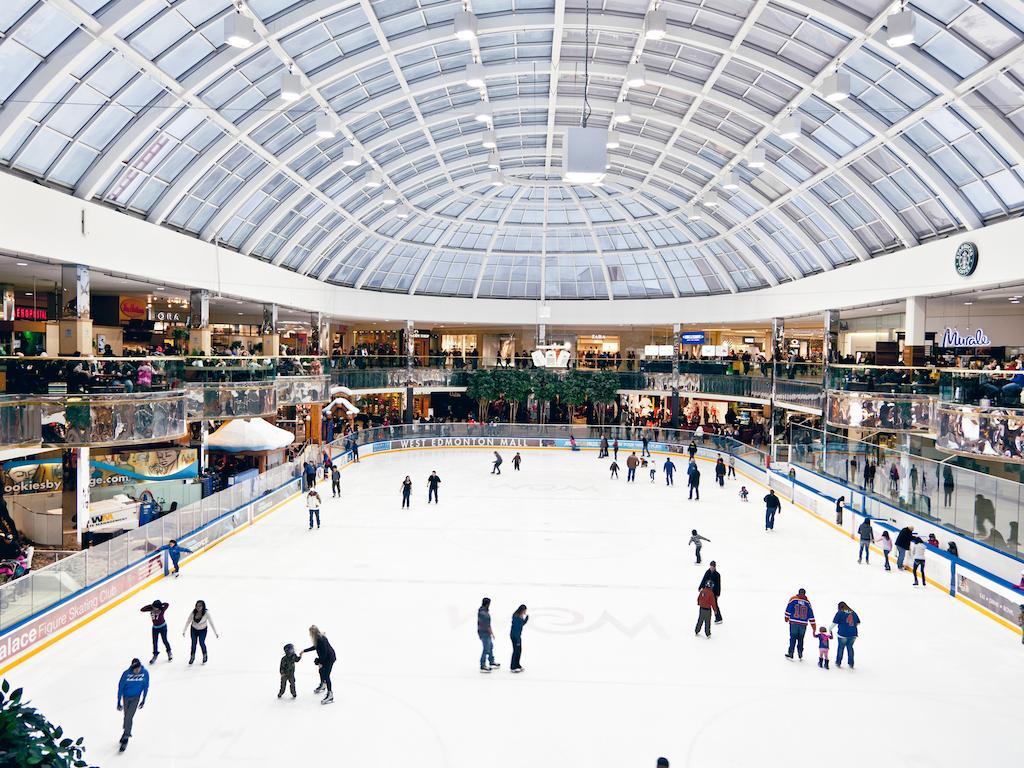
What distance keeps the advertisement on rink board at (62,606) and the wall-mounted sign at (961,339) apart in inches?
1046

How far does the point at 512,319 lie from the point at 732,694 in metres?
37.6

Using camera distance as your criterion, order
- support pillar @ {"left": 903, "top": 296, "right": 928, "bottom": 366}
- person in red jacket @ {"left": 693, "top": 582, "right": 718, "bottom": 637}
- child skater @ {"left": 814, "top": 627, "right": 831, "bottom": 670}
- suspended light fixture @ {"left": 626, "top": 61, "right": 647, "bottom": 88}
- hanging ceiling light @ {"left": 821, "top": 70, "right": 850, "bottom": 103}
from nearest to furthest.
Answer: child skater @ {"left": 814, "top": 627, "right": 831, "bottom": 670} → person in red jacket @ {"left": 693, "top": 582, "right": 718, "bottom": 637} → hanging ceiling light @ {"left": 821, "top": 70, "right": 850, "bottom": 103} → suspended light fixture @ {"left": 626, "top": 61, "right": 647, "bottom": 88} → support pillar @ {"left": 903, "top": 296, "right": 928, "bottom": 366}

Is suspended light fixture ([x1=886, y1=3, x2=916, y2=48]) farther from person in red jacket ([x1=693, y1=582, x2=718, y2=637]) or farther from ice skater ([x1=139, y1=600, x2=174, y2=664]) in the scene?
ice skater ([x1=139, y1=600, x2=174, y2=664])

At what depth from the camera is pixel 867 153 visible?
76.8 ft

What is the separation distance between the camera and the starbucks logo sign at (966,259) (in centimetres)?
2075

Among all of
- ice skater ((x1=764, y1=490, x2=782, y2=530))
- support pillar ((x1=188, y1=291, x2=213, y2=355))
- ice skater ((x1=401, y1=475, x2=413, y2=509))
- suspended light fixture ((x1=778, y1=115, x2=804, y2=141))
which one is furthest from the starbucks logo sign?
support pillar ((x1=188, y1=291, x2=213, y2=355))

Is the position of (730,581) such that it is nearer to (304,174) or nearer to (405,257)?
(304,174)

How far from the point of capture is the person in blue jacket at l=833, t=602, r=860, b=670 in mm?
11289

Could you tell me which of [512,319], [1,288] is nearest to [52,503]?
[1,288]

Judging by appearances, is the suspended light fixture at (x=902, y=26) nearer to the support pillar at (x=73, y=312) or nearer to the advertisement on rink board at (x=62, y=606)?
the advertisement on rink board at (x=62, y=606)

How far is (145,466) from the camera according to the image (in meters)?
24.5

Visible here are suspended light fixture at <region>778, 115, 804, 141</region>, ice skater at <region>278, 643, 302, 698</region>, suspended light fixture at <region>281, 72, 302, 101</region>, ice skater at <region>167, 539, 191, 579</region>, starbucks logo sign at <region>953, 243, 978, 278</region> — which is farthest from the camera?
starbucks logo sign at <region>953, 243, 978, 278</region>

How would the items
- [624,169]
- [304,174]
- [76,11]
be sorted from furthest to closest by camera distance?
[624,169] → [304,174] → [76,11]

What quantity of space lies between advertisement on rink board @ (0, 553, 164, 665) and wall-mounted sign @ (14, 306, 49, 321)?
48.9 ft
